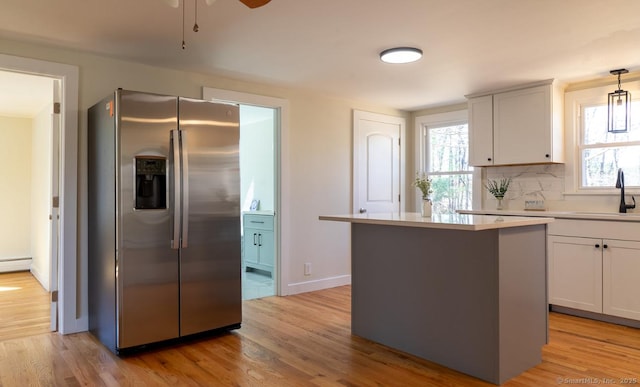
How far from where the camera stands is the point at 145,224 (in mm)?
3000

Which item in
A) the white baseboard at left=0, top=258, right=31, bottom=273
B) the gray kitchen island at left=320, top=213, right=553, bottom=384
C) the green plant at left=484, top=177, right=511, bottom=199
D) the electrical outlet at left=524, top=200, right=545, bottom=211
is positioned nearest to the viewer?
the gray kitchen island at left=320, top=213, right=553, bottom=384

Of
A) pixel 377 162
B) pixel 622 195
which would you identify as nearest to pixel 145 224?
pixel 377 162

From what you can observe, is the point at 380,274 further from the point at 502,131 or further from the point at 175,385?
the point at 502,131

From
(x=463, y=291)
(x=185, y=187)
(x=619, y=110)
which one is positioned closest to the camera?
(x=463, y=291)

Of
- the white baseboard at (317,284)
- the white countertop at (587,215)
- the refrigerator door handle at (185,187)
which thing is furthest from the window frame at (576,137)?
the refrigerator door handle at (185,187)

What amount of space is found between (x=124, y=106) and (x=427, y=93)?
10.5ft

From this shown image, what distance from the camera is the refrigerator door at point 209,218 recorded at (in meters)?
3.16

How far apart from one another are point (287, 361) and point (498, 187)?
331 cm

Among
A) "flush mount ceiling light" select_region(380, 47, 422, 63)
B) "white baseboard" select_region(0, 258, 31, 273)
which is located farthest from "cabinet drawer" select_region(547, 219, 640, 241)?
"white baseboard" select_region(0, 258, 31, 273)

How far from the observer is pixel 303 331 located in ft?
11.3

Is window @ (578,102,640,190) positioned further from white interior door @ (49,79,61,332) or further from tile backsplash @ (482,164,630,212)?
white interior door @ (49,79,61,332)

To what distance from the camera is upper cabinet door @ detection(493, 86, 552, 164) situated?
429 centimetres

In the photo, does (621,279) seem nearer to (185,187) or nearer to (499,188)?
(499,188)

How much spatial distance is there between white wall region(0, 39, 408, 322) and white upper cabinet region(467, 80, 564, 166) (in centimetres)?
130
